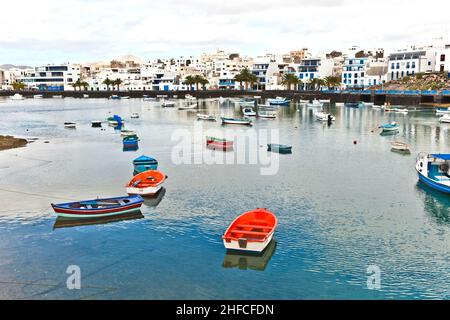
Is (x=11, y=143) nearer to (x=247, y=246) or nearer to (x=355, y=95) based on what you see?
(x=247, y=246)

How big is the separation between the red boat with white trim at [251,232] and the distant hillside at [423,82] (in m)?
114

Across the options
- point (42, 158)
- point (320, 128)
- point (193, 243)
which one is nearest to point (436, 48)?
point (320, 128)

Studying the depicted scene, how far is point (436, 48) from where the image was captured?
141000 mm

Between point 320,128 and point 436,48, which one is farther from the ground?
point 436,48

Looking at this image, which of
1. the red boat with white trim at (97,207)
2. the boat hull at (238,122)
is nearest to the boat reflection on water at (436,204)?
the red boat with white trim at (97,207)

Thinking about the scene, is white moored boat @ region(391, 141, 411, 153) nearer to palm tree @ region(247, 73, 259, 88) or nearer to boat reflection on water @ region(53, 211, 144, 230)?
boat reflection on water @ region(53, 211, 144, 230)

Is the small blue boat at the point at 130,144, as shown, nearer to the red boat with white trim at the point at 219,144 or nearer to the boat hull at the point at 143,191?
the red boat with white trim at the point at 219,144

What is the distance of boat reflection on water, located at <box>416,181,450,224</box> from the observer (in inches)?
1127

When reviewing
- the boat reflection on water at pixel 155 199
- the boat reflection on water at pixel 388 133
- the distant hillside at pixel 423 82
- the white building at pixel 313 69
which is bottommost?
the boat reflection on water at pixel 155 199

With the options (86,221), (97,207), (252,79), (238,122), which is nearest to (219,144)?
(238,122)

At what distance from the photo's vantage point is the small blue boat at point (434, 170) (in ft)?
113
